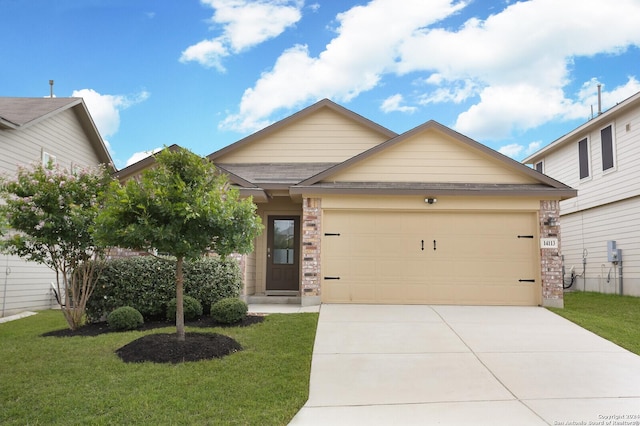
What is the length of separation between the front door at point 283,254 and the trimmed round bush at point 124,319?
4495 millimetres

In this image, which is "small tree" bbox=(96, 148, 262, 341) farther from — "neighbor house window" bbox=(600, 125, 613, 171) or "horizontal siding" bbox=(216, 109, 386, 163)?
"neighbor house window" bbox=(600, 125, 613, 171)

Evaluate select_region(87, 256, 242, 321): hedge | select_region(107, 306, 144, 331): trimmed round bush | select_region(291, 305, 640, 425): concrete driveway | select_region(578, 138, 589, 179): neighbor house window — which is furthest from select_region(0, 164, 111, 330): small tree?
select_region(578, 138, 589, 179): neighbor house window

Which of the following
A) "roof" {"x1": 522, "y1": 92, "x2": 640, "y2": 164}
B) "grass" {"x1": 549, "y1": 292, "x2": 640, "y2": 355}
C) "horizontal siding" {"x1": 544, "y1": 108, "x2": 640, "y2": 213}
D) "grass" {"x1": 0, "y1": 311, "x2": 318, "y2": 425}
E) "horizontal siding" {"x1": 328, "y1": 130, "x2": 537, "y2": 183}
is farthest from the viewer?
"horizontal siding" {"x1": 544, "y1": 108, "x2": 640, "y2": 213}

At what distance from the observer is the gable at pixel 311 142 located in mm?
14086

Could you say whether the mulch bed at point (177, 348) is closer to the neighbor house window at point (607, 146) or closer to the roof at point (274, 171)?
the roof at point (274, 171)

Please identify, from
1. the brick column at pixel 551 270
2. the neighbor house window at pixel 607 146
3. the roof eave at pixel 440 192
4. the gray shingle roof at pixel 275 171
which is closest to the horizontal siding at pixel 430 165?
the roof eave at pixel 440 192

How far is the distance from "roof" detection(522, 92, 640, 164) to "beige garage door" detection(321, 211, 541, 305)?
19.3ft

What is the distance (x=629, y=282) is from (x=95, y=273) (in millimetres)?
14495

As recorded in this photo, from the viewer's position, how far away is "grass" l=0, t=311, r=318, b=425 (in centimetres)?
443

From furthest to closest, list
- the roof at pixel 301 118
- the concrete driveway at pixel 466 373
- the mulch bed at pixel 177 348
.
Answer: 1. the roof at pixel 301 118
2. the mulch bed at pixel 177 348
3. the concrete driveway at pixel 466 373

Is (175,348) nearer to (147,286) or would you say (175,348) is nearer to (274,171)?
(147,286)

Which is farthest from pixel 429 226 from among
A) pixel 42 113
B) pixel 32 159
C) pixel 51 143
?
pixel 51 143

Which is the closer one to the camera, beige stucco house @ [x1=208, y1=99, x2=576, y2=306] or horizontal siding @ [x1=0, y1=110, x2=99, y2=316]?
beige stucco house @ [x1=208, y1=99, x2=576, y2=306]

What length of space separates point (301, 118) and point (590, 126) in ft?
31.8
